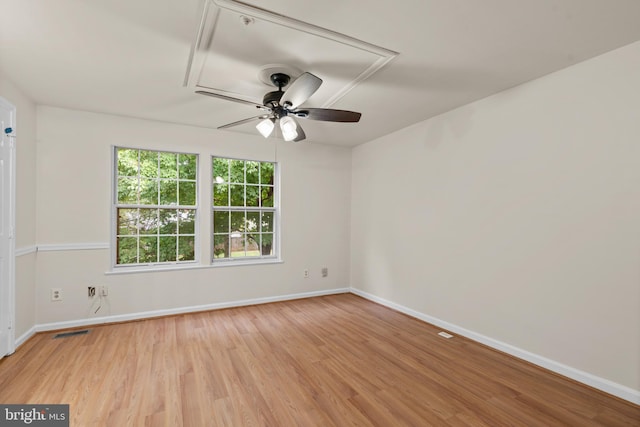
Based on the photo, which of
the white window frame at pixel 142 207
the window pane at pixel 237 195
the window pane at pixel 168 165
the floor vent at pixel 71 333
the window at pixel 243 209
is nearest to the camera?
the floor vent at pixel 71 333

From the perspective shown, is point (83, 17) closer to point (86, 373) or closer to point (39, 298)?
point (86, 373)

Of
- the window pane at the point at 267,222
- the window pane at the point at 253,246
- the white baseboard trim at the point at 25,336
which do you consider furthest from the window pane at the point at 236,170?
the white baseboard trim at the point at 25,336

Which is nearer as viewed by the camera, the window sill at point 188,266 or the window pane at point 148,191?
the window sill at point 188,266

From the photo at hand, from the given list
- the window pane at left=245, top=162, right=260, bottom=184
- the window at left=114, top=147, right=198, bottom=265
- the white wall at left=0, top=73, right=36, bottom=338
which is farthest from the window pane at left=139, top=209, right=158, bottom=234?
the window pane at left=245, top=162, right=260, bottom=184

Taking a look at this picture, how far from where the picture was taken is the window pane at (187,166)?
399cm

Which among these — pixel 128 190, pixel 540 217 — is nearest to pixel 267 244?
pixel 128 190

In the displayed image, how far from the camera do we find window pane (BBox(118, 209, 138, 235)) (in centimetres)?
368

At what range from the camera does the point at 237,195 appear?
14.4 ft

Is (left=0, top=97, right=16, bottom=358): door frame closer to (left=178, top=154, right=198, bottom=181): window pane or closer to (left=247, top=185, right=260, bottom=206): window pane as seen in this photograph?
(left=178, top=154, right=198, bottom=181): window pane

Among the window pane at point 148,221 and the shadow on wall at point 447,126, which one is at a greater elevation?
the shadow on wall at point 447,126

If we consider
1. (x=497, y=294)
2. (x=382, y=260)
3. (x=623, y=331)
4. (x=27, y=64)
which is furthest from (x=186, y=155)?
(x=623, y=331)

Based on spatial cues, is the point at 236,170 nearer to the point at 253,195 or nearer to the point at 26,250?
the point at 253,195

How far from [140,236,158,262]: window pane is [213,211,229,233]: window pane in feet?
2.53

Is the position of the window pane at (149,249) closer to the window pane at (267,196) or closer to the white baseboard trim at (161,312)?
the white baseboard trim at (161,312)
